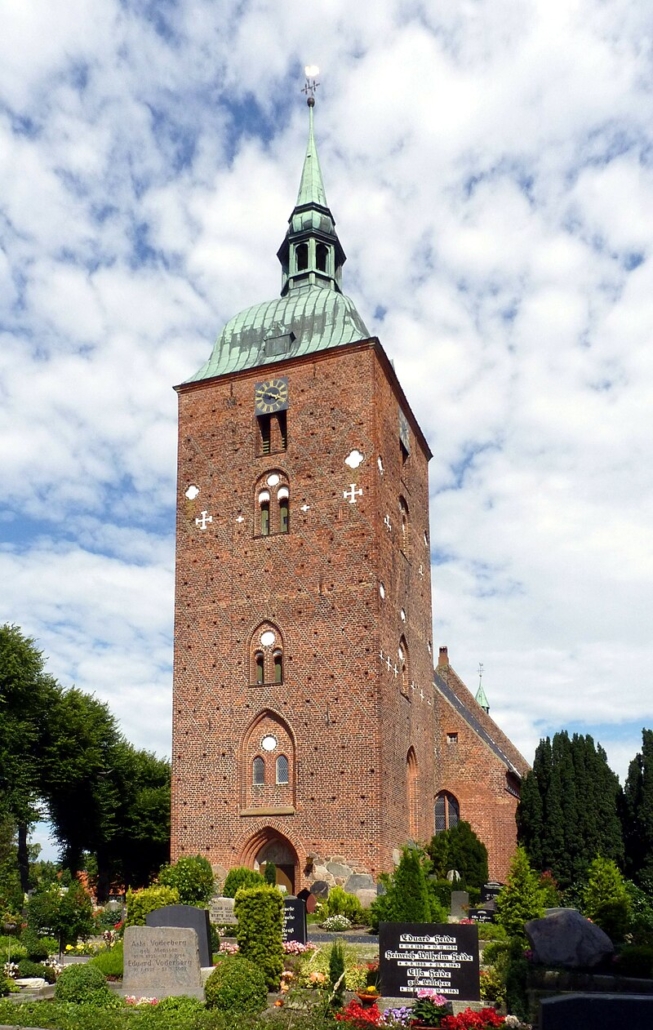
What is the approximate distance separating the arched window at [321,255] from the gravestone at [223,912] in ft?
67.8

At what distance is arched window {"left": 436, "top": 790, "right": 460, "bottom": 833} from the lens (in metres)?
32.2

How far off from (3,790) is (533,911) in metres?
18.8

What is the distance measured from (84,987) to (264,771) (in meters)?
12.4

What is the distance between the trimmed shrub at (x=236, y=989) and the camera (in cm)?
1398

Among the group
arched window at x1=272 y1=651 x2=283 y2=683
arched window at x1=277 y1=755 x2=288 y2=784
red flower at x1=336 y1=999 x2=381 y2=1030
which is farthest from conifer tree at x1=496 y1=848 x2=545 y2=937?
arched window at x1=272 y1=651 x2=283 y2=683

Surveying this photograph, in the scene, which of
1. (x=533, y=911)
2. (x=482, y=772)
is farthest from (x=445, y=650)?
(x=533, y=911)

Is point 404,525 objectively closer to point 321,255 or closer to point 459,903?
point 321,255

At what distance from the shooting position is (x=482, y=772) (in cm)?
3216

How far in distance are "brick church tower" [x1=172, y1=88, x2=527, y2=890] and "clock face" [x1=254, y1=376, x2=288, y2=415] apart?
0.06 m

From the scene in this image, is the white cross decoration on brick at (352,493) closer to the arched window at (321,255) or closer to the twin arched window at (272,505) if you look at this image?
the twin arched window at (272,505)

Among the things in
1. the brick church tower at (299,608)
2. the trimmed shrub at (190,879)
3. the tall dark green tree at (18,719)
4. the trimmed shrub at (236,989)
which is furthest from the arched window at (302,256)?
the trimmed shrub at (236,989)

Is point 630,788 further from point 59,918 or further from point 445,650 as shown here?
point 59,918

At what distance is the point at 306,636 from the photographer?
1083 inches

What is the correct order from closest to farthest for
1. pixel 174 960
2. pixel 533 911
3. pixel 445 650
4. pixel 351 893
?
pixel 174 960 → pixel 533 911 → pixel 351 893 → pixel 445 650
